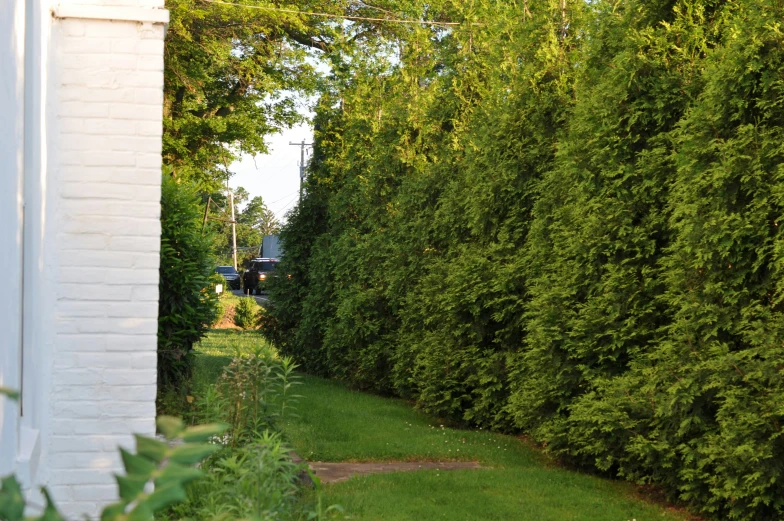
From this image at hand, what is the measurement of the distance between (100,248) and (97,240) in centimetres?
4

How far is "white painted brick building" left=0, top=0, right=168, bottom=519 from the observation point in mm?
3861

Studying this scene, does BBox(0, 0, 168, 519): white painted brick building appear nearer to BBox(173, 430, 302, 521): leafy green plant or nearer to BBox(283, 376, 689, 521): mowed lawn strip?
BBox(173, 430, 302, 521): leafy green plant

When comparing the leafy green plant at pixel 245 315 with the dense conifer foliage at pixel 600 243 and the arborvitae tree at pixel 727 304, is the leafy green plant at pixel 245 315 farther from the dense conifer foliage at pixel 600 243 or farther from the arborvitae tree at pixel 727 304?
the arborvitae tree at pixel 727 304

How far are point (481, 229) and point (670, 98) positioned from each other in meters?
3.02

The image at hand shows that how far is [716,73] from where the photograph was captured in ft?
19.0

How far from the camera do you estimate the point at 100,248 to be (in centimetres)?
393

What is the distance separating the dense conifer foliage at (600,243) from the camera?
215 inches

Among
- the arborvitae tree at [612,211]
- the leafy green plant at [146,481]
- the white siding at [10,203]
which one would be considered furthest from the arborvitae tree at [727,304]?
the leafy green plant at [146,481]

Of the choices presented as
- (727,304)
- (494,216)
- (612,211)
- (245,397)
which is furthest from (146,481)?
(494,216)

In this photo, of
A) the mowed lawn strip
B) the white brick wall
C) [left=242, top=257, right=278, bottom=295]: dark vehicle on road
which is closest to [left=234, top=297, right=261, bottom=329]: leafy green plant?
the mowed lawn strip

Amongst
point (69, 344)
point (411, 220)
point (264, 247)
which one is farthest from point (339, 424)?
point (264, 247)

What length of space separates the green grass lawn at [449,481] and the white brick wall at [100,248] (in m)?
1.26

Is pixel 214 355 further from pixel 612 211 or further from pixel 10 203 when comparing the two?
pixel 10 203

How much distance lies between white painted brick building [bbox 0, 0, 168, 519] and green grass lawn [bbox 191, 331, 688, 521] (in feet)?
4.14
